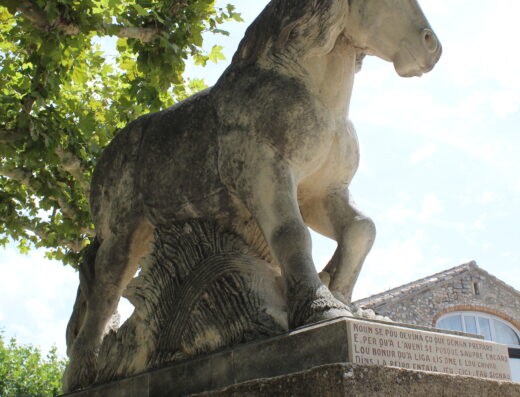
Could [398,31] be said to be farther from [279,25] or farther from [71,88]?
[71,88]

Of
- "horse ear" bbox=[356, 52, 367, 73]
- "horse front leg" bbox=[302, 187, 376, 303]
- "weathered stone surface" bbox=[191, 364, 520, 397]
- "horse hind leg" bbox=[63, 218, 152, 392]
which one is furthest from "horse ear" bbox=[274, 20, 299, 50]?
"weathered stone surface" bbox=[191, 364, 520, 397]

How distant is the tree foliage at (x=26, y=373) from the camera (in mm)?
22016

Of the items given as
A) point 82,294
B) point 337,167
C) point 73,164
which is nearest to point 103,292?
point 82,294

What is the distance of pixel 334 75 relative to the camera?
387 centimetres

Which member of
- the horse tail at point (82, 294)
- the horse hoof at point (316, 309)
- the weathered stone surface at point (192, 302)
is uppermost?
the horse tail at point (82, 294)

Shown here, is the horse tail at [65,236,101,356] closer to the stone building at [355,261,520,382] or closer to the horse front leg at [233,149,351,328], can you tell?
the horse front leg at [233,149,351,328]

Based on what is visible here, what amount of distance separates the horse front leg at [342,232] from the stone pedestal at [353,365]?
0.82m

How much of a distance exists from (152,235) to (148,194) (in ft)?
1.01

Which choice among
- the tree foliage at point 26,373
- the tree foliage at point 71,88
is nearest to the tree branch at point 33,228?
the tree foliage at point 71,88

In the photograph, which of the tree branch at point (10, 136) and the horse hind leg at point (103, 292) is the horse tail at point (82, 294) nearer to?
the horse hind leg at point (103, 292)

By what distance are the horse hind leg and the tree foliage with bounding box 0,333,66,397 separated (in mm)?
18034

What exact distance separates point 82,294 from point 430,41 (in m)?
2.78

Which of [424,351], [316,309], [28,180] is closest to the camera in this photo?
[424,351]

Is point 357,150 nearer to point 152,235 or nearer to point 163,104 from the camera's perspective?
point 152,235
